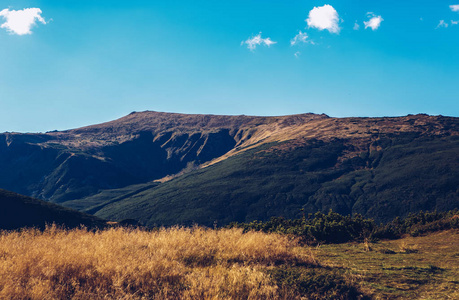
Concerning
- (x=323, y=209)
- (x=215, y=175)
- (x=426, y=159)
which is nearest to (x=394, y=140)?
(x=426, y=159)

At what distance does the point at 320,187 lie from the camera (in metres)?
82.9

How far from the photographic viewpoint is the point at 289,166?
102 meters

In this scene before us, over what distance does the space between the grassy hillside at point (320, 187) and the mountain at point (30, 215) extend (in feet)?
140

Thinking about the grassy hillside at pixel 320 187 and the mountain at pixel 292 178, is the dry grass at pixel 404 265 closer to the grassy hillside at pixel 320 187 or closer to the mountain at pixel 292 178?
the grassy hillside at pixel 320 187

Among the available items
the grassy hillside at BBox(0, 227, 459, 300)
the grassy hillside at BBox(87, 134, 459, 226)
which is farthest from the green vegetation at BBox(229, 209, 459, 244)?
the grassy hillside at BBox(87, 134, 459, 226)

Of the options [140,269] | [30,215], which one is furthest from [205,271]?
[30,215]

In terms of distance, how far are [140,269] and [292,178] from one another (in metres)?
86.6

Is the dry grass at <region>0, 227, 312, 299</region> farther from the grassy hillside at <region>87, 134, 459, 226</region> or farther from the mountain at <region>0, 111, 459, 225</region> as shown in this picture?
the mountain at <region>0, 111, 459, 225</region>

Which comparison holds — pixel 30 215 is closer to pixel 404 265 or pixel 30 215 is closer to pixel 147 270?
pixel 147 270

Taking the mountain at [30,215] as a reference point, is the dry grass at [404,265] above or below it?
above

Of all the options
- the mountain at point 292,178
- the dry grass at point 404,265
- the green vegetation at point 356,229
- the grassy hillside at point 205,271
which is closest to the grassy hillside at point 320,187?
the mountain at point 292,178

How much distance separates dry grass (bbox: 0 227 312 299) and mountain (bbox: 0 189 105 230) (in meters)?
17.6

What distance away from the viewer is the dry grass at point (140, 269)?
5.86 m

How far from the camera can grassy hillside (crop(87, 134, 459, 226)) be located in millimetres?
68750
